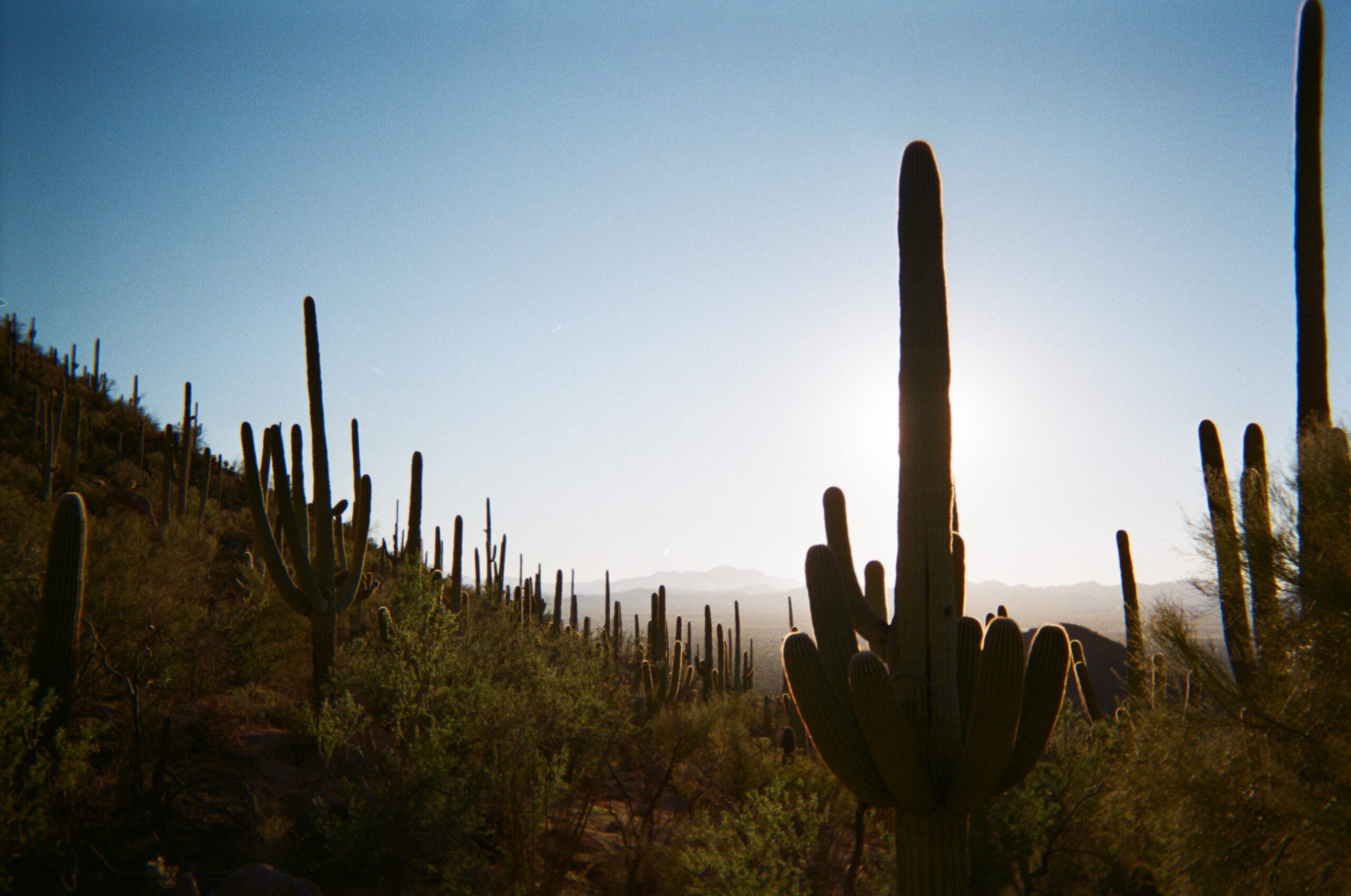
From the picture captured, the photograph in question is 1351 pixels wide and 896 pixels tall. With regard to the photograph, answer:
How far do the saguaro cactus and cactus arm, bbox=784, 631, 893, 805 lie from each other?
7502 mm

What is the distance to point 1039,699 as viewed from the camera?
563 centimetres

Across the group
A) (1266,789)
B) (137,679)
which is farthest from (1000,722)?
(137,679)

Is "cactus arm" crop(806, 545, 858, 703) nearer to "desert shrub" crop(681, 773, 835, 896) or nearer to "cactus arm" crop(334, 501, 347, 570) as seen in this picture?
"desert shrub" crop(681, 773, 835, 896)

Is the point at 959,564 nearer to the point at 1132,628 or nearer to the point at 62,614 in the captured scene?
the point at 1132,628

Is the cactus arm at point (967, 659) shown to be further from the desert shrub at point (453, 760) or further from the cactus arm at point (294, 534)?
the cactus arm at point (294, 534)

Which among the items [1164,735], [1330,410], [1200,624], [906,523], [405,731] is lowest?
[405,731]

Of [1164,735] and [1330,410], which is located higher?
[1330,410]

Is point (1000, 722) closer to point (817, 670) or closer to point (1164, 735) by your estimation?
point (817, 670)

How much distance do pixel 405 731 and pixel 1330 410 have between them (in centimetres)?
1107

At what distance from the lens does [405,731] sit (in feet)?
35.4

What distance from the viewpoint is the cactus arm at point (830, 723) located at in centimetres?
548

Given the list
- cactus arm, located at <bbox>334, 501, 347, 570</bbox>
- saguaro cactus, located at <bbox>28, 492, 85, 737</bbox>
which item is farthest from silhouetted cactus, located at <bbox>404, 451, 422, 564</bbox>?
saguaro cactus, located at <bbox>28, 492, 85, 737</bbox>

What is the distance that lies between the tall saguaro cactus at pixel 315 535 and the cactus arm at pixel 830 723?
8.20 m

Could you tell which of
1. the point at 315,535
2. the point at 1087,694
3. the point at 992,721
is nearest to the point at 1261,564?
Answer: the point at 992,721
